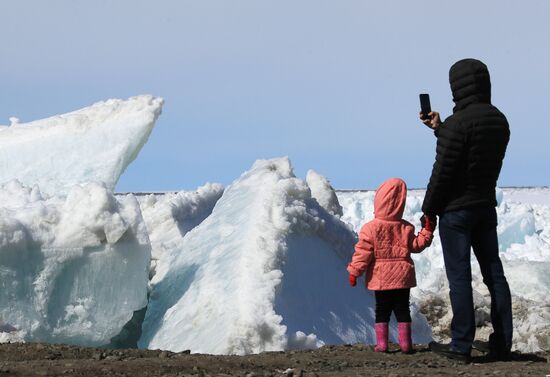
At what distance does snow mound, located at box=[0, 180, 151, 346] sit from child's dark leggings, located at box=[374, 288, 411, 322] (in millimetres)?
2453

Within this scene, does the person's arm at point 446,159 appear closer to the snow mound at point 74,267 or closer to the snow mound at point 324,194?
the snow mound at point 74,267

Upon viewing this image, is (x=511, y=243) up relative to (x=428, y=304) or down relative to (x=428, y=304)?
up

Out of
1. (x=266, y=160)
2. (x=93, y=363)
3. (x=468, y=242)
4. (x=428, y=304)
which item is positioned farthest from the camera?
(x=428, y=304)

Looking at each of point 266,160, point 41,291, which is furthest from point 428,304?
point 41,291

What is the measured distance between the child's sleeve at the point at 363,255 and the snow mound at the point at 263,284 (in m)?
1.02

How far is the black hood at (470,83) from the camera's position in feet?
18.2

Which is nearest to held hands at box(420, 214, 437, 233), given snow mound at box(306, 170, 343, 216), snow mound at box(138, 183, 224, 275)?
snow mound at box(138, 183, 224, 275)

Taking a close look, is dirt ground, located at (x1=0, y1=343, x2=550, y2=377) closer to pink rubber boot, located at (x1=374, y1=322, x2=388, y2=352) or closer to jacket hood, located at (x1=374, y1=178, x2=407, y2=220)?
pink rubber boot, located at (x1=374, y1=322, x2=388, y2=352)

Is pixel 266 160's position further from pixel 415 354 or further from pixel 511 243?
pixel 511 243

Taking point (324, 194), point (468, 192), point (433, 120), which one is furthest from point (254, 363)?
point (324, 194)

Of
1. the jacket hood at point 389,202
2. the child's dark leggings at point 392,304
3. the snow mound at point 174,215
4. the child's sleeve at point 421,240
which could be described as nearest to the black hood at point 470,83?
the jacket hood at point 389,202

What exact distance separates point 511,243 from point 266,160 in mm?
12774

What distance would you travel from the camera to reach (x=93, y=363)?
5090 mm

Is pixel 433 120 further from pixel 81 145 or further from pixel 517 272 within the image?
pixel 517 272
